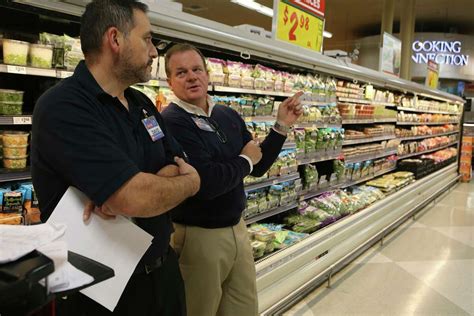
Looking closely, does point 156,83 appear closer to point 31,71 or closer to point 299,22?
point 31,71

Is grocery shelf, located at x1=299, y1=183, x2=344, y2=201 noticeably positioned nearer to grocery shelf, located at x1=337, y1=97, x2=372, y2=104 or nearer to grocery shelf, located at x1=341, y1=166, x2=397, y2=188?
grocery shelf, located at x1=341, y1=166, x2=397, y2=188

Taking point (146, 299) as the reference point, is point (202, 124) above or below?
above

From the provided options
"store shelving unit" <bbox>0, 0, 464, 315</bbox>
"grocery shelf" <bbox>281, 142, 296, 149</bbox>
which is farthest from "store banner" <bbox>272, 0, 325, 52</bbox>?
"grocery shelf" <bbox>281, 142, 296, 149</bbox>

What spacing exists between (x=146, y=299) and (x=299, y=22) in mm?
2633

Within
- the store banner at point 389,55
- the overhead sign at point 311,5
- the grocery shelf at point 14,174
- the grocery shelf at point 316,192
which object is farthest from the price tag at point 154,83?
the store banner at point 389,55

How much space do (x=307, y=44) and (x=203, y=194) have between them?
2.16m

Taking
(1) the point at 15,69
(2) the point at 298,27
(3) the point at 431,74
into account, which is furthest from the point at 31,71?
(3) the point at 431,74

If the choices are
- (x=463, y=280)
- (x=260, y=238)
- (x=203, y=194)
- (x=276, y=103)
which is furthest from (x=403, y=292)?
(x=203, y=194)

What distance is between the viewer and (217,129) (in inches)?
80.4

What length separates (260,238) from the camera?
3098mm

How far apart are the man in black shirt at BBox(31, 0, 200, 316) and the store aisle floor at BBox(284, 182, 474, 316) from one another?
2.04m

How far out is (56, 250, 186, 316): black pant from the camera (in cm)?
133

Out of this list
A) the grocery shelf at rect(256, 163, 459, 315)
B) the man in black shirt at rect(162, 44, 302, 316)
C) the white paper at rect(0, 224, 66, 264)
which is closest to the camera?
the white paper at rect(0, 224, 66, 264)

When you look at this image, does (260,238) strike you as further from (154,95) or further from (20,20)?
(20,20)
